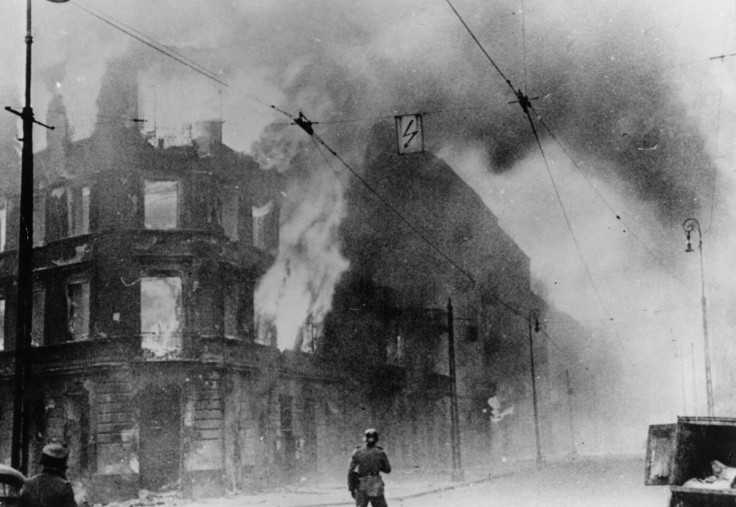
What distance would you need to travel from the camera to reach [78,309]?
28984 mm

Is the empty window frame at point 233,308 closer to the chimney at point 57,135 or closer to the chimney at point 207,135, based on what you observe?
the chimney at point 207,135

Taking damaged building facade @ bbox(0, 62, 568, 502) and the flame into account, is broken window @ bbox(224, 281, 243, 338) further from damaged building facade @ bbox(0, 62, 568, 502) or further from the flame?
the flame

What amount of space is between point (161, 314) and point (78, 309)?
308cm

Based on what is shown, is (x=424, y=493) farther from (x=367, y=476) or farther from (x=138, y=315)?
A: (x=367, y=476)

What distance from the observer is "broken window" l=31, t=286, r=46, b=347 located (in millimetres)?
29542

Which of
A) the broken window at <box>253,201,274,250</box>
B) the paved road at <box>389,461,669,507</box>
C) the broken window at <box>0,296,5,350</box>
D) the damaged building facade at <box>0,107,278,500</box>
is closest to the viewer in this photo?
the paved road at <box>389,461,669,507</box>

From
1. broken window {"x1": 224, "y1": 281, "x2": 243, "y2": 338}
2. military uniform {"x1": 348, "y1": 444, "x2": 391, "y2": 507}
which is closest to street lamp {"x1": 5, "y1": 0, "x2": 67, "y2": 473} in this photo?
military uniform {"x1": 348, "y1": 444, "x2": 391, "y2": 507}

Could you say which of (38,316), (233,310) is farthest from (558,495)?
(38,316)

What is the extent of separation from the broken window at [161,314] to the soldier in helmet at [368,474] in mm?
16924

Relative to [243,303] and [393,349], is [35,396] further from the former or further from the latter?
[393,349]

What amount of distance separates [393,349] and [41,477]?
38.3 metres

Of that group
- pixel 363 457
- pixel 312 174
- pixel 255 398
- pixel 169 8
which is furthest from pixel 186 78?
pixel 363 457

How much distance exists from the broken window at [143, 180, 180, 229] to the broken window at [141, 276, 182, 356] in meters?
2.00

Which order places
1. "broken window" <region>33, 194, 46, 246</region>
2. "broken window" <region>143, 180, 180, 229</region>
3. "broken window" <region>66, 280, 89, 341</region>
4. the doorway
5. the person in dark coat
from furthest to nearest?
"broken window" <region>33, 194, 46, 246</region> → "broken window" <region>143, 180, 180, 229</region> → "broken window" <region>66, 280, 89, 341</region> → the doorway → the person in dark coat
